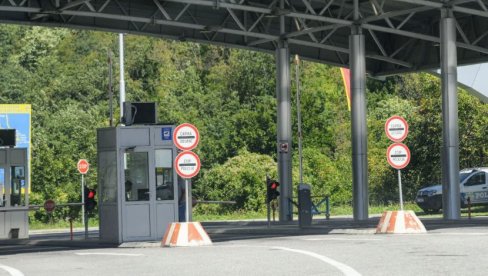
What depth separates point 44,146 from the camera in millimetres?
70812

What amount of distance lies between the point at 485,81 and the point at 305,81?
32.7 m

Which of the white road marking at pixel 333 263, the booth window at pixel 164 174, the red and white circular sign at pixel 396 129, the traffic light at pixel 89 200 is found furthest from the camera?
the traffic light at pixel 89 200

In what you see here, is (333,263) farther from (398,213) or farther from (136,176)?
(136,176)

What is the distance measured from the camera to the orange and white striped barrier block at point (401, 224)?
25828 mm

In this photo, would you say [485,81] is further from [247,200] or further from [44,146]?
[44,146]

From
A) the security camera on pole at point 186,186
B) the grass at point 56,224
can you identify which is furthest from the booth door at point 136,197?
the grass at point 56,224

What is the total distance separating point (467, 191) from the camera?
2114 inches

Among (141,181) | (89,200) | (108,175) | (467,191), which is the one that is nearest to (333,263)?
(141,181)

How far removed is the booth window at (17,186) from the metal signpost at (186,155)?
1174 cm

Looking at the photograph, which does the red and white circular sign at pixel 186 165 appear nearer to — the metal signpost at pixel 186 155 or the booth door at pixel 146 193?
the metal signpost at pixel 186 155

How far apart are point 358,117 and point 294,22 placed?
6.71 metres

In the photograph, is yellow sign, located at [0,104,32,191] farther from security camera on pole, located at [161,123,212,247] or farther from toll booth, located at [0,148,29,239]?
security camera on pole, located at [161,123,212,247]

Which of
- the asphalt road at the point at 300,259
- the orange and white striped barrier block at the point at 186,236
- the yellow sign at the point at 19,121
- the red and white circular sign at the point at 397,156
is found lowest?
the asphalt road at the point at 300,259

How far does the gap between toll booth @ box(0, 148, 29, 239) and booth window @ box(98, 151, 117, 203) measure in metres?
8.25
